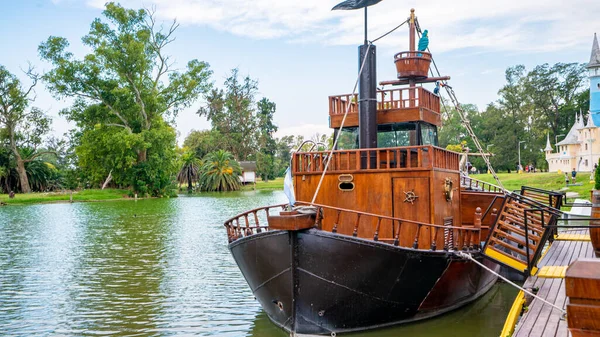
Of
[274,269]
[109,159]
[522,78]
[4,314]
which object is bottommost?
[4,314]

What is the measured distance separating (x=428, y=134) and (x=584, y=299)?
27.7ft

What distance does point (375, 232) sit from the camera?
9.04 metres

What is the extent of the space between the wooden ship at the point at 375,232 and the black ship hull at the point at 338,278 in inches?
0.7

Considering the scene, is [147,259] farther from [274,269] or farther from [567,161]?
[567,161]

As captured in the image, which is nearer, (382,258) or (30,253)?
(382,258)

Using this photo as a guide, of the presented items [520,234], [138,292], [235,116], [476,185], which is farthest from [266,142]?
[520,234]

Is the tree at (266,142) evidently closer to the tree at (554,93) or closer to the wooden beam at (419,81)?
the tree at (554,93)

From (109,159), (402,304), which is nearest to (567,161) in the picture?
(109,159)

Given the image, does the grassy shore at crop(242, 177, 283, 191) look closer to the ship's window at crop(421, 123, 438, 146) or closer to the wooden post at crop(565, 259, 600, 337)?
the ship's window at crop(421, 123, 438, 146)

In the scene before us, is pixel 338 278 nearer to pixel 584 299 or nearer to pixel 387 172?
pixel 387 172

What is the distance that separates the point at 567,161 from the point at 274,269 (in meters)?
57.9

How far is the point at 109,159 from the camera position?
170 feet

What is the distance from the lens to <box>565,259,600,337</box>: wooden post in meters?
3.29

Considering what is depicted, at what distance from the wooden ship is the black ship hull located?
0.02 m
